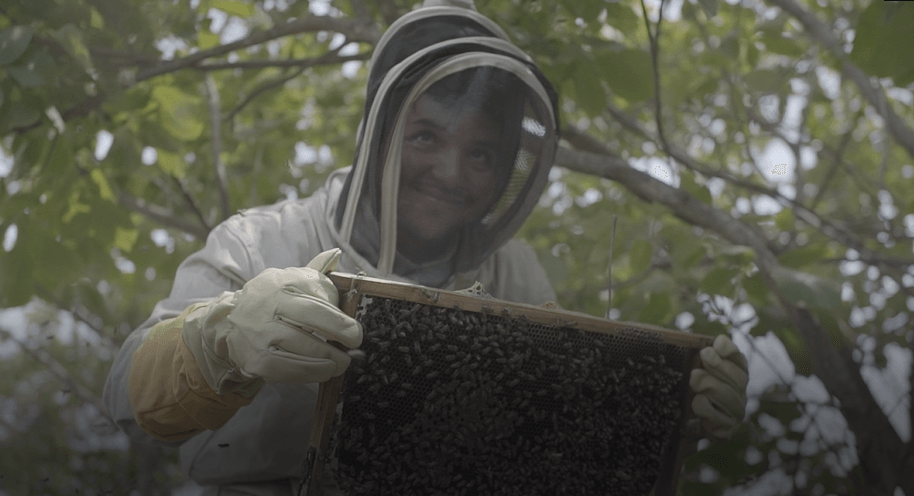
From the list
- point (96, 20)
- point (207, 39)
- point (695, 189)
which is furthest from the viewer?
point (207, 39)

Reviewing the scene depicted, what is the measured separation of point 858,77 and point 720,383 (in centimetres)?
248

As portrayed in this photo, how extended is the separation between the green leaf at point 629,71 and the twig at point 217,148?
2.64m

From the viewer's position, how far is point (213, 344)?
5.95 feet

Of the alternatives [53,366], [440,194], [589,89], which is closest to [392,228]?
[440,194]

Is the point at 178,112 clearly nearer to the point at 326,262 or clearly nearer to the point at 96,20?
the point at 96,20

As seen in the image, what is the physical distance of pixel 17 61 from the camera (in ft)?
8.52

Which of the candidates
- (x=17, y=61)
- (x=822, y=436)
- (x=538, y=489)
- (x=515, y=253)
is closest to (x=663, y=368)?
(x=538, y=489)

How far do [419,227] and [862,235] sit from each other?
3.66 meters

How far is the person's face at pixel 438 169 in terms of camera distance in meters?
2.63

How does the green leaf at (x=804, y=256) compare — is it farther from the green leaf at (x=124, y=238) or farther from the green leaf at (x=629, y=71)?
the green leaf at (x=124, y=238)

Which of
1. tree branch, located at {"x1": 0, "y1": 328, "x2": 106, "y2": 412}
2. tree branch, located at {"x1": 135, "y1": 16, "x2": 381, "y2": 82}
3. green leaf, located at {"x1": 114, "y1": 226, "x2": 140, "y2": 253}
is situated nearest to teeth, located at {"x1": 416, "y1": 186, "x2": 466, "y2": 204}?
tree branch, located at {"x1": 135, "y1": 16, "x2": 381, "y2": 82}

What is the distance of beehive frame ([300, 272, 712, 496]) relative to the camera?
1856mm

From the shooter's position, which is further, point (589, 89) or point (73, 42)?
point (589, 89)

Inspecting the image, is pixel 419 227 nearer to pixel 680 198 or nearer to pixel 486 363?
pixel 486 363
